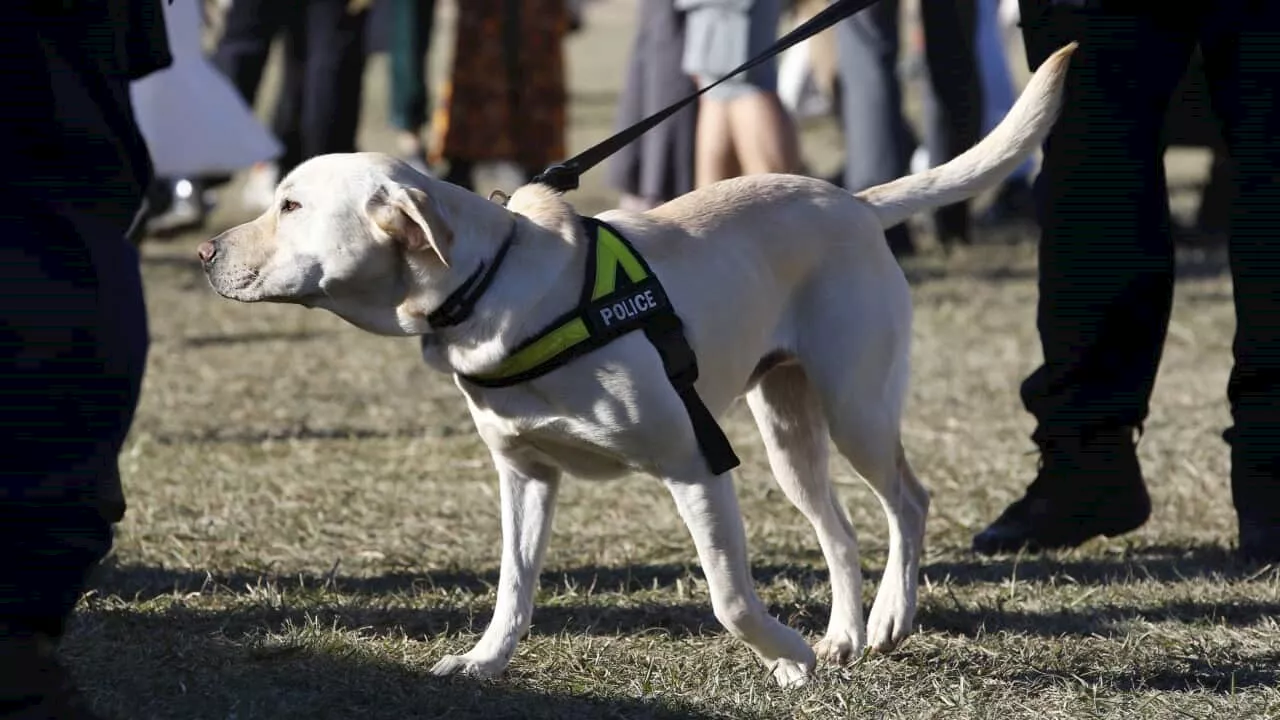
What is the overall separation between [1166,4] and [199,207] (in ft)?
19.0

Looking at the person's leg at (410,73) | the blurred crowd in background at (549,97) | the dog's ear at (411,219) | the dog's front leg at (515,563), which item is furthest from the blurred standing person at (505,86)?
the dog's ear at (411,219)

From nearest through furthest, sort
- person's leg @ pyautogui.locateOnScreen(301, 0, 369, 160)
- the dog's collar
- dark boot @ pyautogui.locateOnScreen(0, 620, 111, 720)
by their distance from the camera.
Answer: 1. dark boot @ pyautogui.locateOnScreen(0, 620, 111, 720)
2. the dog's collar
3. person's leg @ pyautogui.locateOnScreen(301, 0, 369, 160)

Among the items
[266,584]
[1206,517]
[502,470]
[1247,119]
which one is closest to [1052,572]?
[1206,517]

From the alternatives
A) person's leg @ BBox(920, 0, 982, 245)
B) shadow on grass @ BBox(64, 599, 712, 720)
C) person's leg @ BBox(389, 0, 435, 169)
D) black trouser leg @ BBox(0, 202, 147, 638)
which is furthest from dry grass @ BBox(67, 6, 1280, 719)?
person's leg @ BBox(389, 0, 435, 169)

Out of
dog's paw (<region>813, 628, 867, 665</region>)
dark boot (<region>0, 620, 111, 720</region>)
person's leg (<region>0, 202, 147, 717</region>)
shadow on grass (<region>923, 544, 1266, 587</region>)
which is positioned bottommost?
shadow on grass (<region>923, 544, 1266, 587</region>)

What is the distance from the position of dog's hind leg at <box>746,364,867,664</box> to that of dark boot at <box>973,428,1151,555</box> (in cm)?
70

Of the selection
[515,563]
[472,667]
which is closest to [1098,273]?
[515,563]

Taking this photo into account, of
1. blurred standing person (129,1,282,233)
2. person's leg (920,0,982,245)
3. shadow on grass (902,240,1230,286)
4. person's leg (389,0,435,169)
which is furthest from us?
person's leg (389,0,435,169)

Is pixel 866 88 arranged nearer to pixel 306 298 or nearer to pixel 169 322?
pixel 169 322

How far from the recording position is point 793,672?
2955mm

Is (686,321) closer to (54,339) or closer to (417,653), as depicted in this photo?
(417,653)

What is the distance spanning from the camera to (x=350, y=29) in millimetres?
7973

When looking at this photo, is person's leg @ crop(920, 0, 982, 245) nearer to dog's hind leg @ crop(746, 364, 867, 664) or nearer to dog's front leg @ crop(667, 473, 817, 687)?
dog's hind leg @ crop(746, 364, 867, 664)

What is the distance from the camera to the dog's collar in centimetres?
268
